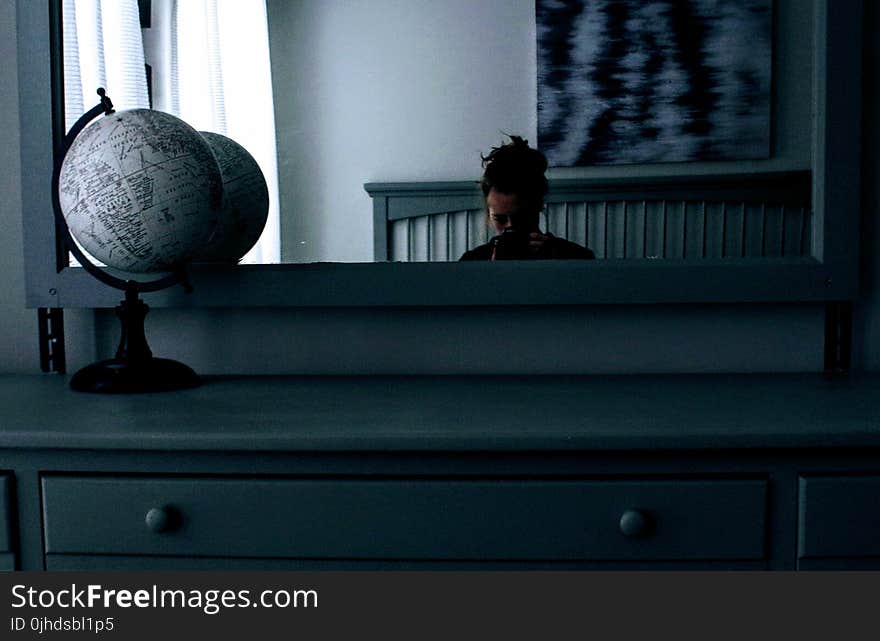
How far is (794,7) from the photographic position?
1.25 metres

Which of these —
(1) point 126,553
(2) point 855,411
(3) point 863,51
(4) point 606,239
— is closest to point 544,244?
(4) point 606,239

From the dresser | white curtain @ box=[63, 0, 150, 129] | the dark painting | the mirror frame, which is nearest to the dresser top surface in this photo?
the dresser

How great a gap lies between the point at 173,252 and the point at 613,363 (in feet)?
2.53

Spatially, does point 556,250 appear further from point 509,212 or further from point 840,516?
point 840,516

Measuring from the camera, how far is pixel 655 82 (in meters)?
1.24

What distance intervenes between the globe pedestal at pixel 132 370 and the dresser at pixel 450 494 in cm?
21

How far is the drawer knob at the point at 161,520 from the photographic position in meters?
0.89

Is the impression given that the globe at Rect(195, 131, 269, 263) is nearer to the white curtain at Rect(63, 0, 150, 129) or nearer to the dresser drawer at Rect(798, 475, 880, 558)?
the white curtain at Rect(63, 0, 150, 129)

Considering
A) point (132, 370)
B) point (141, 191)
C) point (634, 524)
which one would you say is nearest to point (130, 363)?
point (132, 370)

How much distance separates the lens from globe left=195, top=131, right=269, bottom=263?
124 centimetres

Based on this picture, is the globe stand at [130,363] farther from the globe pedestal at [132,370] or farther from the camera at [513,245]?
the camera at [513,245]

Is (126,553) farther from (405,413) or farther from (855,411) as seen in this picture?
(855,411)

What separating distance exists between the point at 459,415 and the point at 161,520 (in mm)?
384

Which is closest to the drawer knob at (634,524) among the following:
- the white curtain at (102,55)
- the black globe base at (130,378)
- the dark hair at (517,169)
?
the dark hair at (517,169)
